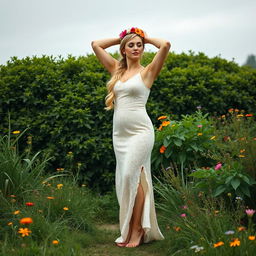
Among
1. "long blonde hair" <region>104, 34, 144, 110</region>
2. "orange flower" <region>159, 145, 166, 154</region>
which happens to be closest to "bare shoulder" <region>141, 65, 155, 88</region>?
"long blonde hair" <region>104, 34, 144, 110</region>

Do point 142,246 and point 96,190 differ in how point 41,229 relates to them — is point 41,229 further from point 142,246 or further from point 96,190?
point 96,190

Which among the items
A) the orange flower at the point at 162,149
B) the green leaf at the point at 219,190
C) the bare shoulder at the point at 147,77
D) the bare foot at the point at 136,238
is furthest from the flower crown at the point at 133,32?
the bare foot at the point at 136,238

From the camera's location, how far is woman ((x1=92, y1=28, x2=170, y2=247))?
14.9 feet

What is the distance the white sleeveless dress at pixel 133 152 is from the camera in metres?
4.52

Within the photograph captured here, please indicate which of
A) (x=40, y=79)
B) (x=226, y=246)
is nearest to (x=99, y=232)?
(x=226, y=246)

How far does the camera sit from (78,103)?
6.25 metres

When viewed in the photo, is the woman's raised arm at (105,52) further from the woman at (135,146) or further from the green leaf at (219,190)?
the green leaf at (219,190)

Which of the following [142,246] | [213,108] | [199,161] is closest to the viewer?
[142,246]

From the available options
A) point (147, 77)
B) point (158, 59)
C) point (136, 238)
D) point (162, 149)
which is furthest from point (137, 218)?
point (158, 59)

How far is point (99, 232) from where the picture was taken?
5059 mm

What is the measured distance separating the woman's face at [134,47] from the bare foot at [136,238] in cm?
188

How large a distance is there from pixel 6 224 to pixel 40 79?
2686 mm

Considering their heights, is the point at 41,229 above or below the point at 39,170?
below

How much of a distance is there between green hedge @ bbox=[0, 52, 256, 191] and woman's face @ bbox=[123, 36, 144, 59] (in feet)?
5.28
